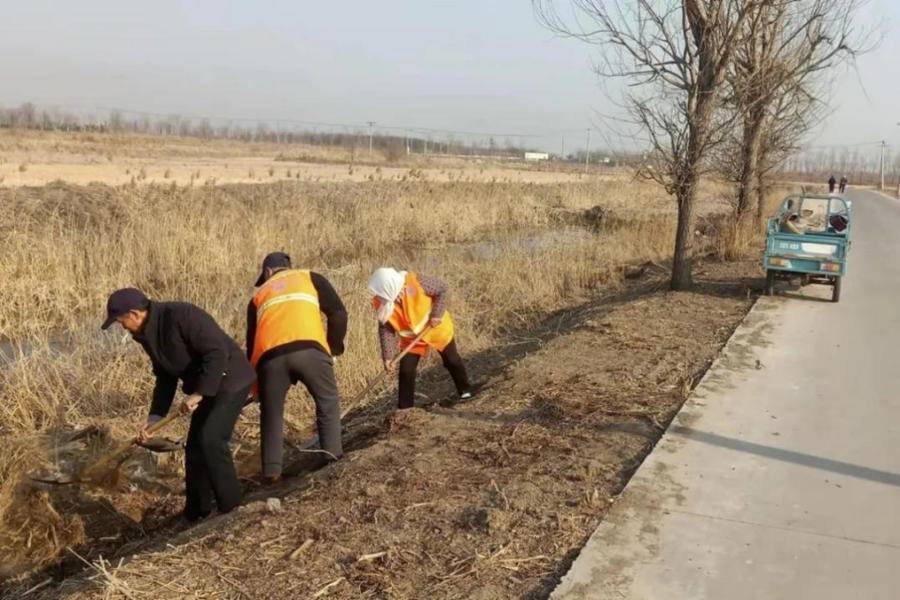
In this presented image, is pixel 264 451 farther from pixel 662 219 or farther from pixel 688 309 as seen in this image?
pixel 662 219

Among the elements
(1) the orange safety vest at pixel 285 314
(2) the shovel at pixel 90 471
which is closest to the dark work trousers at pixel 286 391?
(1) the orange safety vest at pixel 285 314

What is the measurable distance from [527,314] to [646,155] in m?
3.12

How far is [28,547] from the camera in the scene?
534cm

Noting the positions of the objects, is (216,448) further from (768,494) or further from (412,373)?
(768,494)

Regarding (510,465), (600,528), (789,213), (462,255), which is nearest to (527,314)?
(789,213)

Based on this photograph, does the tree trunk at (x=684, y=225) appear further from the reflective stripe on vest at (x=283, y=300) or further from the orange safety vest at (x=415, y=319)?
the reflective stripe on vest at (x=283, y=300)

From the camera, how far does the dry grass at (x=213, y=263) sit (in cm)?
707

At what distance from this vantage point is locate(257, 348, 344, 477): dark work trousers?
5.36 m

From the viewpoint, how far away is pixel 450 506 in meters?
4.19

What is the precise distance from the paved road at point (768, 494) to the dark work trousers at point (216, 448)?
99.7 inches

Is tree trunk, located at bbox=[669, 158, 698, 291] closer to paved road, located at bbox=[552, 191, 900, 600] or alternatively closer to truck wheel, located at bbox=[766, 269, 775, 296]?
truck wheel, located at bbox=[766, 269, 775, 296]

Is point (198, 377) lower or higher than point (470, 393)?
higher

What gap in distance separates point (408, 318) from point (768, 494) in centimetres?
321

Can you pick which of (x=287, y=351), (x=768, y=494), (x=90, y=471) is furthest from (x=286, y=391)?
(x=768, y=494)
